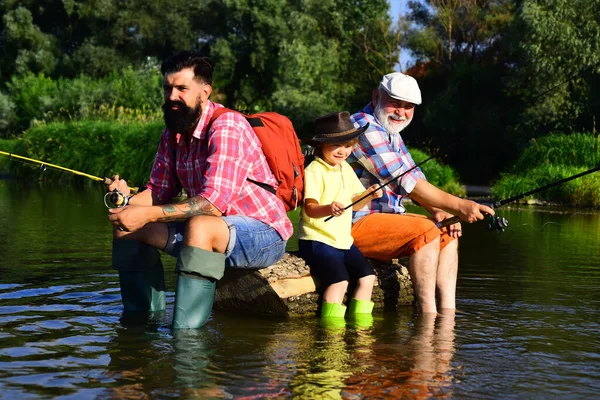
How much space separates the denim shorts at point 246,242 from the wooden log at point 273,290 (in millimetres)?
212

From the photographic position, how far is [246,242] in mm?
5125

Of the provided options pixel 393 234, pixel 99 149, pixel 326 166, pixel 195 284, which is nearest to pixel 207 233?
pixel 195 284

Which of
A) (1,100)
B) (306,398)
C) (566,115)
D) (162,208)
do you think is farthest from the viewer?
(1,100)

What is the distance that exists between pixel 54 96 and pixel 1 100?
3.83 meters

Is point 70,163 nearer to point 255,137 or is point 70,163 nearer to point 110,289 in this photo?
point 110,289

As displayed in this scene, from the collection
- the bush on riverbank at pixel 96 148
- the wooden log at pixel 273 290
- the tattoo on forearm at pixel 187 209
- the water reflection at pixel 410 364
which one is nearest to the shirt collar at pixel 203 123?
the tattoo on forearm at pixel 187 209

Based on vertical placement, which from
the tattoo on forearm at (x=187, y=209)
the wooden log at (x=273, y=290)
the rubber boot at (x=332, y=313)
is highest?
the tattoo on forearm at (x=187, y=209)

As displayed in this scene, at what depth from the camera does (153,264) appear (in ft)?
18.1

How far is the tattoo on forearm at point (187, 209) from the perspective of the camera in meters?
4.93

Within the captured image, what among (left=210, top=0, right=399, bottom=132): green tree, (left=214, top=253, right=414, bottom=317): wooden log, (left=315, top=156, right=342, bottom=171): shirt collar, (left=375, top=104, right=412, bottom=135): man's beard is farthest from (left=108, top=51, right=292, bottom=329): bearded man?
(left=210, top=0, right=399, bottom=132): green tree

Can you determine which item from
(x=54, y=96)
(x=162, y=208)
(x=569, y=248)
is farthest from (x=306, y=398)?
(x=54, y=96)

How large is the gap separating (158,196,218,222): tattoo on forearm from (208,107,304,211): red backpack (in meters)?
0.36

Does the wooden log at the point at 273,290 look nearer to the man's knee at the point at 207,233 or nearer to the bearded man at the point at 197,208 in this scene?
the bearded man at the point at 197,208

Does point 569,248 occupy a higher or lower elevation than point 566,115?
lower
